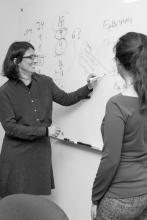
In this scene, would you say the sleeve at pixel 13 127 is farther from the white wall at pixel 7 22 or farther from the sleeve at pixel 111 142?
the white wall at pixel 7 22

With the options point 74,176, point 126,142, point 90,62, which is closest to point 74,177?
point 74,176

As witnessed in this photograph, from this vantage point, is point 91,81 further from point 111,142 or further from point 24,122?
point 111,142

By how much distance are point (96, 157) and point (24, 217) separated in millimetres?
1085

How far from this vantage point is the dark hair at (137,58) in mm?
1380

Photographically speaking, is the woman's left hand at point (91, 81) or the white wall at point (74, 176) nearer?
the woman's left hand at point (91, 81)

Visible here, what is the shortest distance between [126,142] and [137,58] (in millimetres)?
358

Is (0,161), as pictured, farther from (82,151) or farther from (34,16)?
(34,16)

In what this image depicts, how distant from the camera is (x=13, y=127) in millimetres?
2209

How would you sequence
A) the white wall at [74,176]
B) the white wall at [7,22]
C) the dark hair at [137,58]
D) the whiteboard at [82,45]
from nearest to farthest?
1. the dark hair at [137,58]
2. the whiteboard at [82,45]
3. the white wall at [74,176]
4. the white wall at [7,22]

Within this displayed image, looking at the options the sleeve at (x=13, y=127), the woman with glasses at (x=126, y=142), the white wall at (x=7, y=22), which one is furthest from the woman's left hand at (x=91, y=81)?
the white wall at (x=7, y=22)

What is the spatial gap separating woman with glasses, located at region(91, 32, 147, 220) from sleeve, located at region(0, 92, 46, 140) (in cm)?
77

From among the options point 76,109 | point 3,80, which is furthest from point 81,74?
point 3,80

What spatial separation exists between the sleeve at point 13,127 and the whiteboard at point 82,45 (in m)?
0.33

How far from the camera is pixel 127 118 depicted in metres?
1.41
